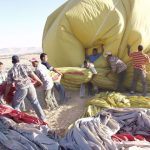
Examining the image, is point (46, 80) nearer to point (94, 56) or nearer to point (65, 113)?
point (65, 113)

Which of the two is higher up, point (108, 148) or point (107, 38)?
point (107, 38)

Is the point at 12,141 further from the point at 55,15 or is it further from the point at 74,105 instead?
the point at 55,15

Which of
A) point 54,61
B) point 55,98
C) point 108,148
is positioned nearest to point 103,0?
point 54,61

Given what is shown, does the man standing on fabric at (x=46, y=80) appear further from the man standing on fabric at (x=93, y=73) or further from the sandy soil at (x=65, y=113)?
the man standing on fabric at (x=93, y=73)

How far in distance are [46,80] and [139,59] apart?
231 centimetres

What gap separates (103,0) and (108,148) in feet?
18.1

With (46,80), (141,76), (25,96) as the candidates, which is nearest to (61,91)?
(46,80)

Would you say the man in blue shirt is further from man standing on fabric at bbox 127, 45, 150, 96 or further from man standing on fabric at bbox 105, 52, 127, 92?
man standing on fabric at bbox 127, 45, 150, 96

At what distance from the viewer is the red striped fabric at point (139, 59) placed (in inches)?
372

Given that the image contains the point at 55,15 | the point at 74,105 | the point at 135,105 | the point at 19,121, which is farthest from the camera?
the point at 55,15

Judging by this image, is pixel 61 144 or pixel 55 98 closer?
pixel 61 144

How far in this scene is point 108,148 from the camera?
5586 mm

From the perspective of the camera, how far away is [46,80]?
877cm

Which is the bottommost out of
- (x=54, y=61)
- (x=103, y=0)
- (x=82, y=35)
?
(x=54, y=61)
